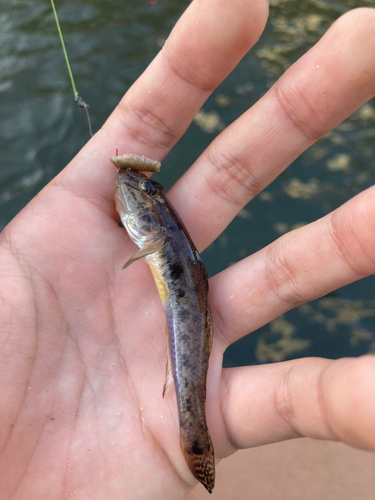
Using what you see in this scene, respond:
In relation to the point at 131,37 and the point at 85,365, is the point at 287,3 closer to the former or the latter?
the point at 131,37

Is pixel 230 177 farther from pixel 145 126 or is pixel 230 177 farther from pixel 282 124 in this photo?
pixel 145 126

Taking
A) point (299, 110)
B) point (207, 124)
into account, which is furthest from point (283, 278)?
point (207, 124)

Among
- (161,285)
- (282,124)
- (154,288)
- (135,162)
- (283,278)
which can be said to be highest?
(135,162)

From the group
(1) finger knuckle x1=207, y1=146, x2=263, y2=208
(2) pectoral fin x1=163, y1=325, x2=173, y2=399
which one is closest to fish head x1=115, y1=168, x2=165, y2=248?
(1) finger knuckle x1=207, y1=146, x2=263, y2=208

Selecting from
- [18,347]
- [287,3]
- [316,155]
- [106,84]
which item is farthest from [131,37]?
[18,347]

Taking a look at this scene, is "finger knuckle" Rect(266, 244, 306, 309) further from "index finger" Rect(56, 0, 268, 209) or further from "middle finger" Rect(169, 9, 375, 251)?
"index finger" Rect(56, 0, 268, 209)

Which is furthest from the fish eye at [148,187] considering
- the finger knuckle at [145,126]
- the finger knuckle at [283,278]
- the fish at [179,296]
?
the finger knuckle at [283,278]

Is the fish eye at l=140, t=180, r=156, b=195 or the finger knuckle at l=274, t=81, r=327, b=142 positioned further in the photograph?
the fish eye at l=140, t=180, r=156, b=195
